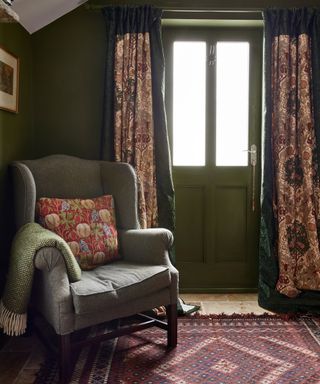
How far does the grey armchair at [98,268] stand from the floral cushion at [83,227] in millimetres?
66

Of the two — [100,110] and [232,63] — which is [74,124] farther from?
[232,63]

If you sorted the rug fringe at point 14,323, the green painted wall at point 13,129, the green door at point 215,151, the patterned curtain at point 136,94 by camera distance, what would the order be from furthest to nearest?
1. the green door at point 215,151
2. the patterned curtain at point 136,94
3. the green painted wall at point 13,129
4. the rug fringe at point 14,323

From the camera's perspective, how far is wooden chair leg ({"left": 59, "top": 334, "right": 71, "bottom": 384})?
6.88 ft

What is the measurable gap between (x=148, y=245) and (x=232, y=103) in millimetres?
1542

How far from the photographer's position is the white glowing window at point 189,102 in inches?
139

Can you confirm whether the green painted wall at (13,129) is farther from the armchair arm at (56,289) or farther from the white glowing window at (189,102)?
the white glowing window at (189,102)

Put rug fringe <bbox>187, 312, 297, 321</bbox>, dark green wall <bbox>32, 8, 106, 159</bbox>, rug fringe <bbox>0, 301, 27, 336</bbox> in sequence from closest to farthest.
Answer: rug fringe <bbox>0, 301, 27, 336</bbox>, rug fringe <bbox>187, 312, 297, 321</bbox>, dark green wall <bbox>32, 8, 106, 159</bbox>

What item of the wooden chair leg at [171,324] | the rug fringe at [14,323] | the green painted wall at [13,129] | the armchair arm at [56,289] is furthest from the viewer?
the green painted wall at [13,129]

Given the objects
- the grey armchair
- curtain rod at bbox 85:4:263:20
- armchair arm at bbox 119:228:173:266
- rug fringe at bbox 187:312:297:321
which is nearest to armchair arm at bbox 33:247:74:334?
the grey armchair

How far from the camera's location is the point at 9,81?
2.77 metres

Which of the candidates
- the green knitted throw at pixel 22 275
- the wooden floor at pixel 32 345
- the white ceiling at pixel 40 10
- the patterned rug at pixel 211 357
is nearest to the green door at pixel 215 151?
the wooden floor at pixel 32 345

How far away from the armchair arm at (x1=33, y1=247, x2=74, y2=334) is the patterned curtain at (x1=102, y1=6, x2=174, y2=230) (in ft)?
3.85

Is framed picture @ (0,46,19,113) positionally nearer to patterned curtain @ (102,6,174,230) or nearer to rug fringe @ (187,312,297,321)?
patterned curtain @ (102,6,174,230)

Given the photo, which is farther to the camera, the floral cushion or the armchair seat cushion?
the floral cushion
